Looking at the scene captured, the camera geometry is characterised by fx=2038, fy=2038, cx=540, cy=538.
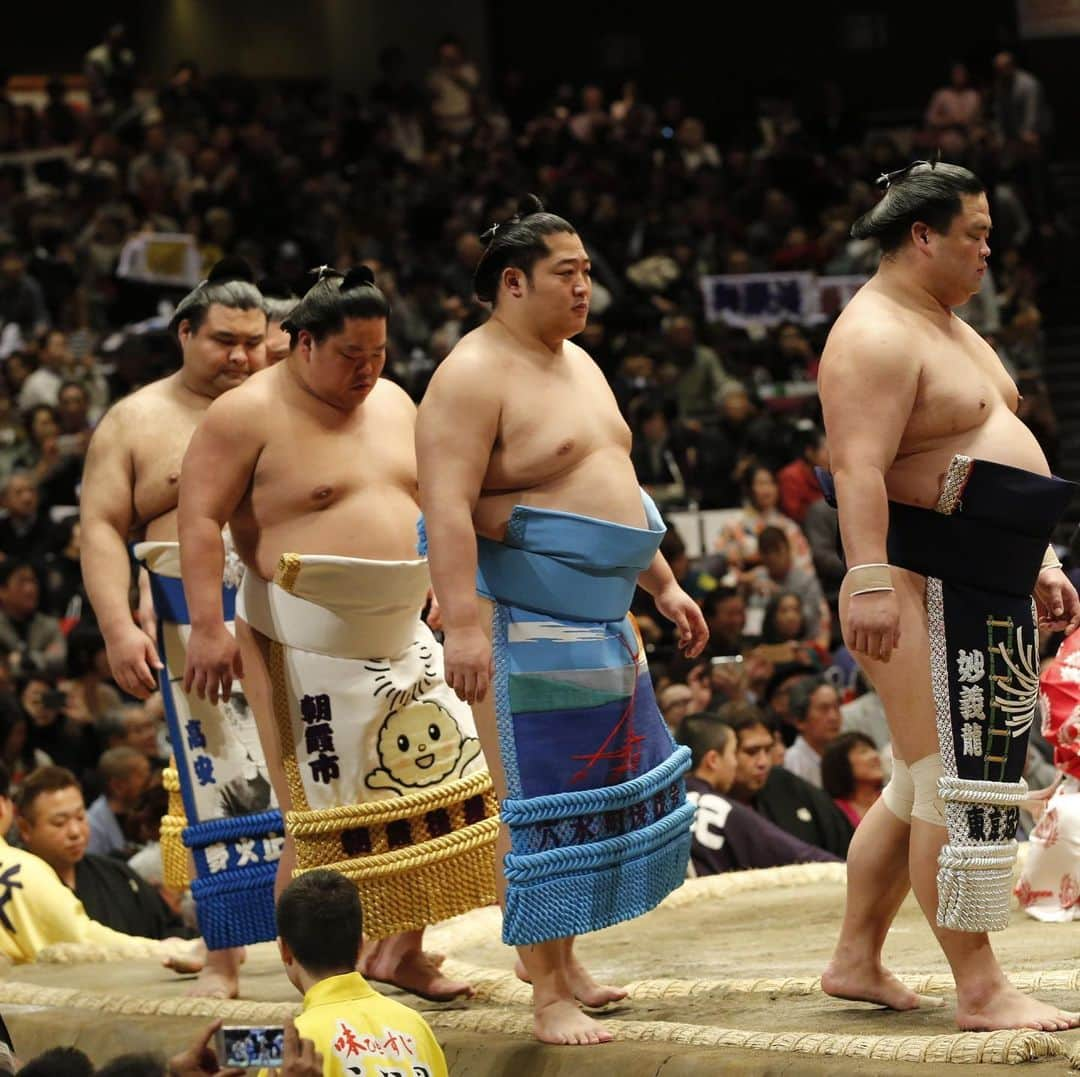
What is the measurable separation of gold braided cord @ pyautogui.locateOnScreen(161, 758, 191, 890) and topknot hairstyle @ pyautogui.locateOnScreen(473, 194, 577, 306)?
1.11 m

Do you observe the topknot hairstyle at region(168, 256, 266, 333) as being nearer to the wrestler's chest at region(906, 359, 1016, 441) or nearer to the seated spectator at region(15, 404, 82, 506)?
the wrestler's chest at region(906, 359, 1016, 441)

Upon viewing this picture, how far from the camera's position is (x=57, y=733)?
5.36 metres

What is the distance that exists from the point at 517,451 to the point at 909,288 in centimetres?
53

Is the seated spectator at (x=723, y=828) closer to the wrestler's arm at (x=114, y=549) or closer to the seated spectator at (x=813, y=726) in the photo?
the seated spectator at (x=813, y=726)

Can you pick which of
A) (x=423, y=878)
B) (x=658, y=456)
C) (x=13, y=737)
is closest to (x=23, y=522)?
(x=13, y=737)

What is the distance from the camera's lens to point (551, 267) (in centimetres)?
266

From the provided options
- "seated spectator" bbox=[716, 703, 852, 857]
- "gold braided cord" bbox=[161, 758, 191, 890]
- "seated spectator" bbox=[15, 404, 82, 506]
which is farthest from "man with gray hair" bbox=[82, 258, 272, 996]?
"seated spectator" bbox=[15, 404, 82, 506]

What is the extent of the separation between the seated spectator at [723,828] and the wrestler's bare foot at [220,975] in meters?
1.30

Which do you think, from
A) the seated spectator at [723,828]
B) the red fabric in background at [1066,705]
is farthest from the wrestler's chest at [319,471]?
the seated spectator at [723,828]

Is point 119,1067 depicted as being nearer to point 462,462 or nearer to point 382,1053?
point 382,1053

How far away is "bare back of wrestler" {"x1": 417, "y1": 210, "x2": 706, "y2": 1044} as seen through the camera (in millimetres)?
2537

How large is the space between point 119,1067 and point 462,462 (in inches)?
37.4

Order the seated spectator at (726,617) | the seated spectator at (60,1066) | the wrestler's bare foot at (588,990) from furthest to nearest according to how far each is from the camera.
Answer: the seated spectator at (726,617) < the wrestler's bare foot at (588,990) < the seated spectator at (60,1066)

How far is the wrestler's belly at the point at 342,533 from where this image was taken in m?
2.92
